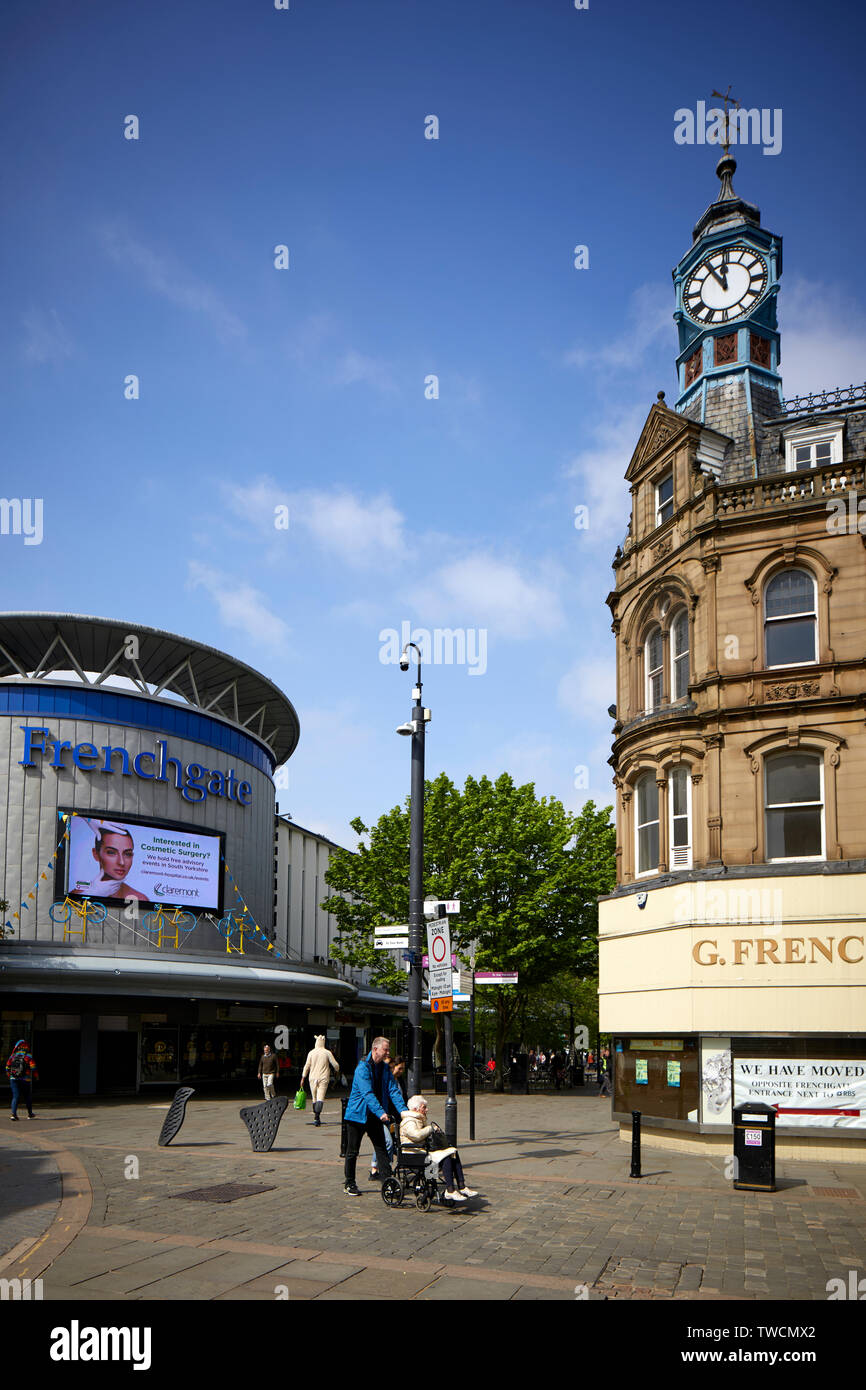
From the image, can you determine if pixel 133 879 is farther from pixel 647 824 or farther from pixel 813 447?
pixel 813 447

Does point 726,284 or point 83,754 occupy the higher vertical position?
point 726,284

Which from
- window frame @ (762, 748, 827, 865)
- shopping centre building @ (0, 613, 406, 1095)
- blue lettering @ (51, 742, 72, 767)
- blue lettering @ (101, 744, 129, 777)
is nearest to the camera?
window frame @ (762, 748, 827, 865)

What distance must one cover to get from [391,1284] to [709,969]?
11.9 m

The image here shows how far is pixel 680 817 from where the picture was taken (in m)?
21.0

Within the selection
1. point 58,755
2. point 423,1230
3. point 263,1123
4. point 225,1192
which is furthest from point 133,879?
point 423,1230

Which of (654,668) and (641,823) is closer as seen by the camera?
(641,823)

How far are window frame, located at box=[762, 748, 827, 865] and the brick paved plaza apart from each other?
5015mm

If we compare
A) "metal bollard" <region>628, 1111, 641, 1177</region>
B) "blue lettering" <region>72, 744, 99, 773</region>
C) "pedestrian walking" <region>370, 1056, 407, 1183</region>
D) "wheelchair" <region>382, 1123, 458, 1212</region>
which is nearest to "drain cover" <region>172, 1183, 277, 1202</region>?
"pedestrian walking" <region>370, 1056, 407, 1183</region>

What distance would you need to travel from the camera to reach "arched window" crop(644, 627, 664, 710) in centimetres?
2270

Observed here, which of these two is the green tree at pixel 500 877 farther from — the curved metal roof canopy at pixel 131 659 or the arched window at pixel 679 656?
the arched window at pixel 679 656

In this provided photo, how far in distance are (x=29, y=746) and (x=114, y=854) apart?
178 inches

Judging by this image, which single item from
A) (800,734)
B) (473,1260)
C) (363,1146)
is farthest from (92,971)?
(473,1260)

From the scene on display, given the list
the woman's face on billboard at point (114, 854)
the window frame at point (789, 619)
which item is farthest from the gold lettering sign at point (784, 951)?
the woman's face on billboard at point (114, 854)

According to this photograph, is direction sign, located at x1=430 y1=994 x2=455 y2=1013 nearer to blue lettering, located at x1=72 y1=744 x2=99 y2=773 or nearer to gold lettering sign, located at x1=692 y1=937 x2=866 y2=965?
gold lettering sign, located at x1=692 y1=937 x2=866 y2=965
